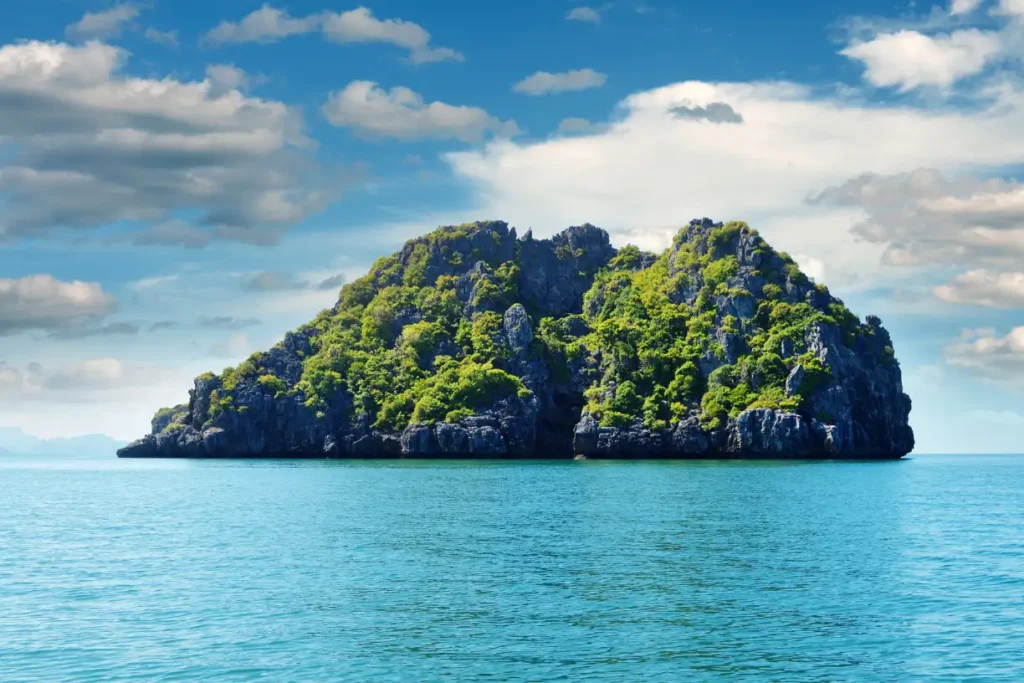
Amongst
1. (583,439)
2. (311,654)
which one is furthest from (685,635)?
(583,439)

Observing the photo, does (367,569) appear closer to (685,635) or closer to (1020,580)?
(685,635)

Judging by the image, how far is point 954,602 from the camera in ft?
119

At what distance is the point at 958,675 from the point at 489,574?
2066 centimetres

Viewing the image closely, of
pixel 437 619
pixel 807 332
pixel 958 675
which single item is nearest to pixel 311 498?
pixel 437 619

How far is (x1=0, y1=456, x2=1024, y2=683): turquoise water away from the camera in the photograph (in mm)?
27805

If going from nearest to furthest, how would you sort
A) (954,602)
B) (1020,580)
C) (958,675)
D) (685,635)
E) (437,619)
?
(958,675), (685,635), (437,619), (954,602), (1020,580)

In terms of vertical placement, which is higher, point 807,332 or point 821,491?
point 807,332

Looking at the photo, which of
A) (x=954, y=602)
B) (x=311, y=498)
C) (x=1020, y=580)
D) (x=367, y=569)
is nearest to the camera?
(x=954, y=602)

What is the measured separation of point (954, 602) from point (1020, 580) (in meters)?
7.04

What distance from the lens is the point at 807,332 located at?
185750 millimetres

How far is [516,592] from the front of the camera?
37.8 meters

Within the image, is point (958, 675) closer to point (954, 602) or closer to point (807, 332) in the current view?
point (954, 602)

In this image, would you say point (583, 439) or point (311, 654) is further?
point (583, 439)

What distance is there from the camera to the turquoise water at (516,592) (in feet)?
91.2
